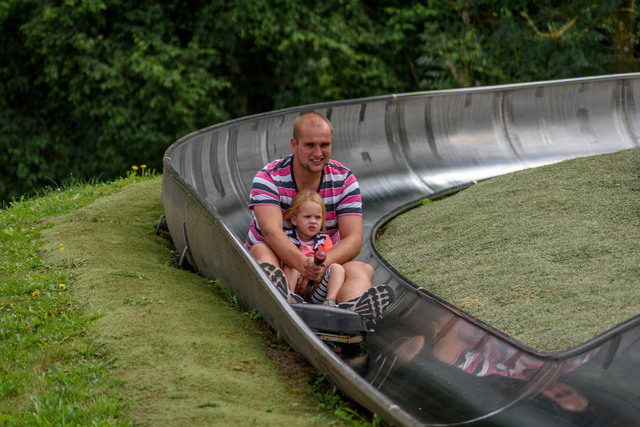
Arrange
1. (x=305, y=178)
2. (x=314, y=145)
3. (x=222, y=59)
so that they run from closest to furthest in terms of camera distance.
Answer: (x=314, y=145), (x=305, y=178), (x=222, y=59)

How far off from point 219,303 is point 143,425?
4.73ft

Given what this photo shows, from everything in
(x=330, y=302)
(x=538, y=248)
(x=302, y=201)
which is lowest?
(x=538, y=248)

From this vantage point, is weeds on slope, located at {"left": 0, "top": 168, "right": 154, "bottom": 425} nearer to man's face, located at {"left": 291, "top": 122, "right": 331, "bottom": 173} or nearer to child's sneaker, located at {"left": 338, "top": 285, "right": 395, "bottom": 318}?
child's sneaker, located at {"left": 338, "top": 285, "right": 395, "bottom": 318}

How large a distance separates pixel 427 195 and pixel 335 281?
393cm

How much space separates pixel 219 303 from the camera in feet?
13.6

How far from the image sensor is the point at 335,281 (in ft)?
12.9

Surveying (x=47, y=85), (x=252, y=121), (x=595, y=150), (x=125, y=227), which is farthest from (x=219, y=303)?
(x=47, y=85)

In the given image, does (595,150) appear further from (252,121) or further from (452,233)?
(252,121)

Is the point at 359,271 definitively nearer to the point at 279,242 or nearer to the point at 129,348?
the point at 279,242

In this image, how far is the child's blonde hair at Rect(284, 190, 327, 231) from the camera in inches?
161

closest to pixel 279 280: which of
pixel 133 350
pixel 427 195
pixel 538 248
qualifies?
pixel 133 350

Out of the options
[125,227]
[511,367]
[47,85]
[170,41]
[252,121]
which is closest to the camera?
[511,367]

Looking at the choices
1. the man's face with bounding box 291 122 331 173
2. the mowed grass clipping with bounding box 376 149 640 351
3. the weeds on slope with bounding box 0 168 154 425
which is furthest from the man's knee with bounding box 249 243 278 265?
the mowed grass clipping with bounding box 376 149 640 351

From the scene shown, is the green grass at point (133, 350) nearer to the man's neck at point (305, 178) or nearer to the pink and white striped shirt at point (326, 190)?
the pink and white striped shirt at point (326, 190)
